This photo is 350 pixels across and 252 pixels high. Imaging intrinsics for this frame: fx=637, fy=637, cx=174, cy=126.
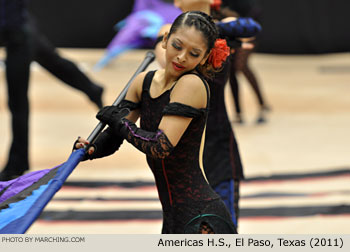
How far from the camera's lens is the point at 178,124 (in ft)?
7.41

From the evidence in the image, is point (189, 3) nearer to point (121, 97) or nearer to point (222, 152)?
point (121, 97)

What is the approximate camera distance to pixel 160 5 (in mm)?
9234

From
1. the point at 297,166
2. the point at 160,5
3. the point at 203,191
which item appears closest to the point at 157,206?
the point at 297,166

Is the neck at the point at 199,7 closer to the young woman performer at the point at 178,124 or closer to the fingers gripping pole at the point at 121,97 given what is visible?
the fingers gripping pole at the point at 121,97

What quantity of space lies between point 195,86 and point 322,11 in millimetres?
9322

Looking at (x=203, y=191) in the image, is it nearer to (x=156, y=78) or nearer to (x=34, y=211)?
A: (x=156, y=78)

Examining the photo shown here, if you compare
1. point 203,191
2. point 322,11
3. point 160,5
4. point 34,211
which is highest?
point 322,11

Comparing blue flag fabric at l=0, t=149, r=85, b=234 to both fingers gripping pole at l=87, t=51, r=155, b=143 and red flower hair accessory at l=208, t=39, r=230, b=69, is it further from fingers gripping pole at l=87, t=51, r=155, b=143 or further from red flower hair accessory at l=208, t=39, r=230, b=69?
red flower hair accessory at l=208, t=39, r=230, b=69

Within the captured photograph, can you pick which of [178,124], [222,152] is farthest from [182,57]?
[222,152]

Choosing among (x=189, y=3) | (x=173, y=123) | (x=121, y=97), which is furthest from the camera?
(x=189, y=3)

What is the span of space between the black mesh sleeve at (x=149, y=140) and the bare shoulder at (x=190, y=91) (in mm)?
145

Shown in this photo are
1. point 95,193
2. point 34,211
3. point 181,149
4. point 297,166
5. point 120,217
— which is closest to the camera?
point 34,211

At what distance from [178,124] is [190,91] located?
13 cm

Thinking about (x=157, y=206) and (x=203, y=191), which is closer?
(x=203, y=191)
